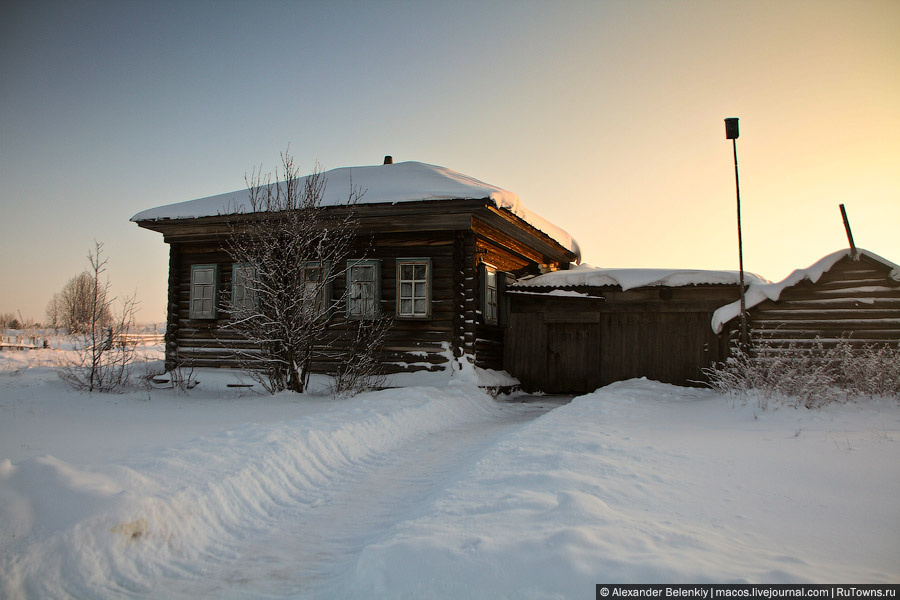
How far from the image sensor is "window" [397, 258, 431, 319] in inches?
532

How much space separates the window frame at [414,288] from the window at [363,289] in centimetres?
49

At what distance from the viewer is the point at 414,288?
13656 mm

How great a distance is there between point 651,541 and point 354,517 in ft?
8.76

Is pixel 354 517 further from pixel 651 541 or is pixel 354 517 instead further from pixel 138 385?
pixel 138 385

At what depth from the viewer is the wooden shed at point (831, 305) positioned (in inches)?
461

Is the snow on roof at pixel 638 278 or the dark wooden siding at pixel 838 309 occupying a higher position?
the snow on roof at pixel 638 278

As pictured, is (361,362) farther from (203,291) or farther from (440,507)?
(440,507)

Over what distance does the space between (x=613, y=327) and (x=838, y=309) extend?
4.93 metres

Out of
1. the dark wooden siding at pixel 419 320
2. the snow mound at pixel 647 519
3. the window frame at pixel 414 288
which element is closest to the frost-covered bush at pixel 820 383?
the snow mound at pixel 647 519

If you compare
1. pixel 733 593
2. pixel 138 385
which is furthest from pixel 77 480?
pixel 138 385

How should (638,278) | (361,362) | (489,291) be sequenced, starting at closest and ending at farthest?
(361,362)
(489,291)
(638,278)

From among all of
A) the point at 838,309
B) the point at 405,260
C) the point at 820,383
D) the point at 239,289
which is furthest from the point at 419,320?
the point at 838,309

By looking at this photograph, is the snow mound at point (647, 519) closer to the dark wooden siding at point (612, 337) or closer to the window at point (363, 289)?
the window at point (363, 289)

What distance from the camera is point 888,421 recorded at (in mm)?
7391
